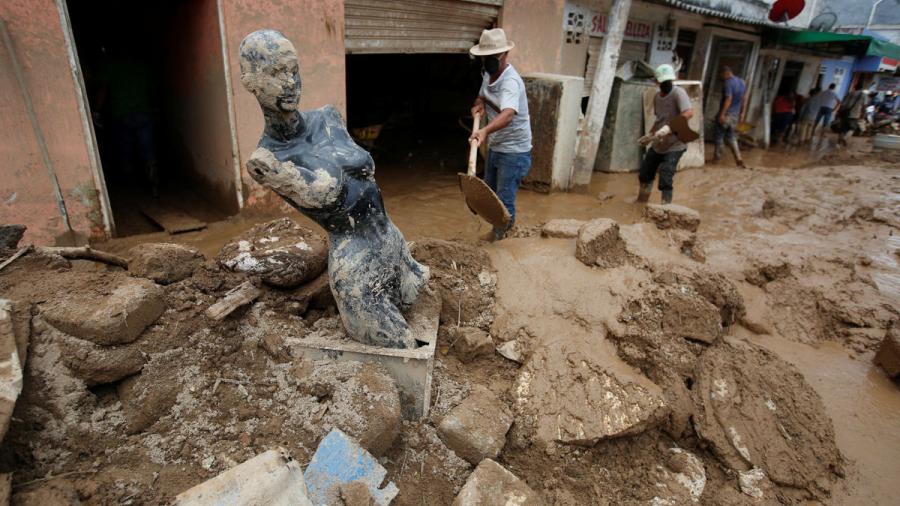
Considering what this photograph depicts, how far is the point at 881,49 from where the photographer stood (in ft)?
37.7

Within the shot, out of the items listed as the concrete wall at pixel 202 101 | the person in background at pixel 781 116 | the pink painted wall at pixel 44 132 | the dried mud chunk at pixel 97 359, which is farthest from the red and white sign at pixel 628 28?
the dried mud chunk at pixel 97 359

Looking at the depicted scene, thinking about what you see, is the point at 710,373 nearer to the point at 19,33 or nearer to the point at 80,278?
the point at 80,278

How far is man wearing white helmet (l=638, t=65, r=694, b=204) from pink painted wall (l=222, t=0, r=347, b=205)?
352 centimetres

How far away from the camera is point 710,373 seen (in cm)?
279

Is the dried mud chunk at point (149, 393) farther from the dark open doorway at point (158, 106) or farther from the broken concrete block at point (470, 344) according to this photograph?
the dark open doorway at point (158, 106)

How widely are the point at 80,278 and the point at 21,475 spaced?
2.73 ft

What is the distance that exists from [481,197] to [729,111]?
8297 millimetres

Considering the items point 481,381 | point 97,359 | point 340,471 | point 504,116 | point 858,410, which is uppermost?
point 504,116

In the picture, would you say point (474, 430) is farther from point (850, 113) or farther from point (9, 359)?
point (850, 113)

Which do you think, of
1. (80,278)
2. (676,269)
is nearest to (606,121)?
(676,269)

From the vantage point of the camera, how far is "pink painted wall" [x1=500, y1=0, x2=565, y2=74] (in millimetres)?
6348

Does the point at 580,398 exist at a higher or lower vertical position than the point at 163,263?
lower

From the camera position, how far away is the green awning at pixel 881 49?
11.2 meters

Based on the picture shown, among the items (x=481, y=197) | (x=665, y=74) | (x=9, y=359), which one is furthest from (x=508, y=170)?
(x=9, y=359)
